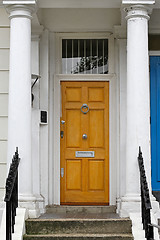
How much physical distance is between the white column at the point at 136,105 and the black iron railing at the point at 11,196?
1.50 meters

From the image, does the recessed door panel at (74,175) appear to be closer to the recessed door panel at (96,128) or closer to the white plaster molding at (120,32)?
the recessed door panel at (96,128)

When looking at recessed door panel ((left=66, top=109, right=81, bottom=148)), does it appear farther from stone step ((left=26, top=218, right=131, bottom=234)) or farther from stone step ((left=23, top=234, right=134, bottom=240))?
stone step ((left=23, top=234, right=134, bottom=240))

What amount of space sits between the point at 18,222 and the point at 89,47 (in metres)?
3.32

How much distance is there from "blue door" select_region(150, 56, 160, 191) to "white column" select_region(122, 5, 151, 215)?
57.0 inches

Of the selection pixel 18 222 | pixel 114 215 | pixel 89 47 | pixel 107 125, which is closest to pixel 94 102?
pixel 107 125

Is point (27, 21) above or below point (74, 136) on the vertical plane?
above

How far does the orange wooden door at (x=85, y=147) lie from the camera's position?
7.85 meters

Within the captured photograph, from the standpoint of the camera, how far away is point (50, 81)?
7914 millimetres

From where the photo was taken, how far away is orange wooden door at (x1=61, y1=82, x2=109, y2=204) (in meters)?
7.85

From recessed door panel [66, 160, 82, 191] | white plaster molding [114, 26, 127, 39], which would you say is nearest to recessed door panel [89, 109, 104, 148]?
recessed door panel [66, 160, 82, 191]

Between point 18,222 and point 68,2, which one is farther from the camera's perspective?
point 68,2

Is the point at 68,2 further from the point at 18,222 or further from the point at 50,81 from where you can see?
the point at 18,222

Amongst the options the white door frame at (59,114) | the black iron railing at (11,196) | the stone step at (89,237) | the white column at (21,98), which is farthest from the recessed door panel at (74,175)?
the stone step at (89,237)

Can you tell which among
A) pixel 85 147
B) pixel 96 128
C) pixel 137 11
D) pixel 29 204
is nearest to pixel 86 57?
pixel 96 128
